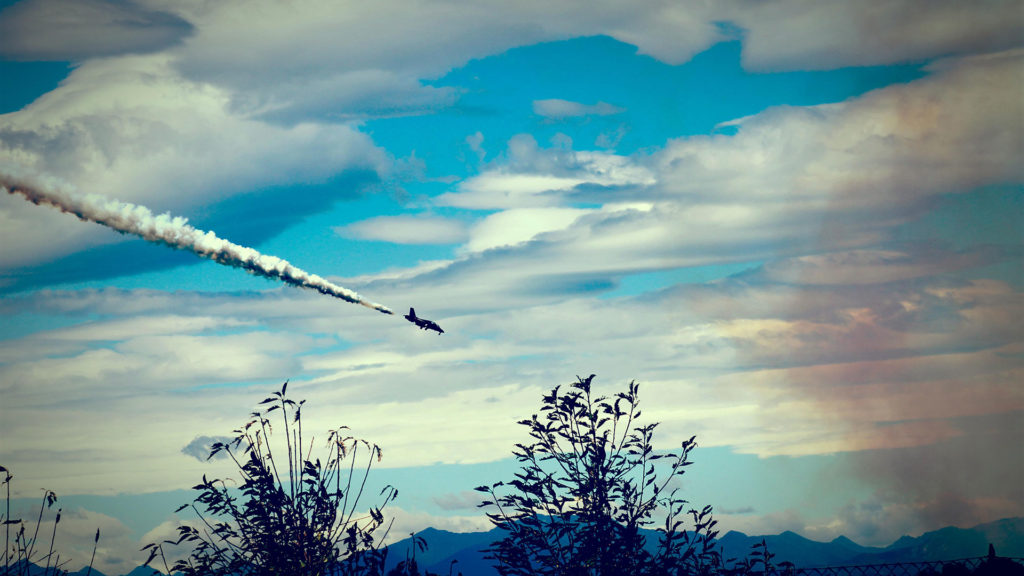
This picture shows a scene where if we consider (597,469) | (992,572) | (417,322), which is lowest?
(992,572)

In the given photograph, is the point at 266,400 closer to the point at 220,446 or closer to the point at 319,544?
the point at 220,446

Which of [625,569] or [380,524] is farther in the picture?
[625,569]

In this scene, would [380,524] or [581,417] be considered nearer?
[380,524]

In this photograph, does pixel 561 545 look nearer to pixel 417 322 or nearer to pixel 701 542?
pixel 701 542

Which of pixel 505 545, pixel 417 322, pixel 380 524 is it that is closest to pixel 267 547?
pixel 380 524

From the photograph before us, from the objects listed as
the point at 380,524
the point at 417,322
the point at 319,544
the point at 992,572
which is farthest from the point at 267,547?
the point at 992,572

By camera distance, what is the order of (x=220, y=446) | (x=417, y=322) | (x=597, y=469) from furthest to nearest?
(x=417, y=322), (x=597, y=469), (x=220, y=446)

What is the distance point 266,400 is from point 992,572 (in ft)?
245

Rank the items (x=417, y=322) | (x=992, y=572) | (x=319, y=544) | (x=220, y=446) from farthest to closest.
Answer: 1. (x=992, y=572)
2. (x=417, y=322)
3. (x=220, y=446)
4. (x=319, y=544)

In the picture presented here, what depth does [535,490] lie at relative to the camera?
34094mm

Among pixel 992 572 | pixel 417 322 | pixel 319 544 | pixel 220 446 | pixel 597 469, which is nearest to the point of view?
pixel 319 544

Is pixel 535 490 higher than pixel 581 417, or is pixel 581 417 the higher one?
pixel 581 417

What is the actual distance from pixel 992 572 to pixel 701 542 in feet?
197

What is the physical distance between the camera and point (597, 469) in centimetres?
3428
